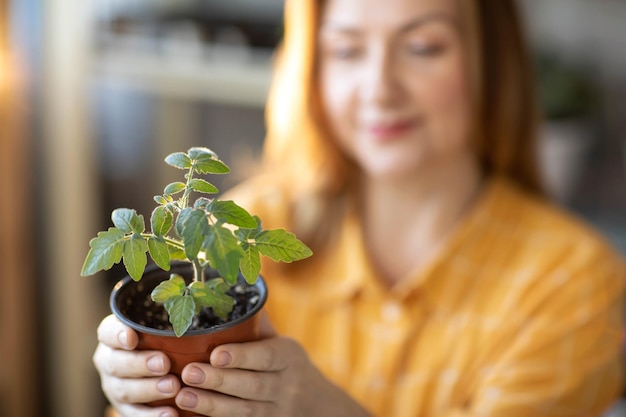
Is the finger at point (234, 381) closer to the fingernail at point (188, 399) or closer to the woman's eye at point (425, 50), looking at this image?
the fingernail at point (188, 399)

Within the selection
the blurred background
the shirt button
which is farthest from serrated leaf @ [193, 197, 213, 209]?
the blurred background

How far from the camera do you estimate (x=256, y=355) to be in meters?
0.66

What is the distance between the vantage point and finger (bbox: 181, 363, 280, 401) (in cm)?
63

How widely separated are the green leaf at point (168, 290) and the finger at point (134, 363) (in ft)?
0.17

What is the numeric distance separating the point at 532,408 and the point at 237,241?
68 centimetres

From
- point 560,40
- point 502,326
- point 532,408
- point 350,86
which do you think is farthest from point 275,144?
point 560,40

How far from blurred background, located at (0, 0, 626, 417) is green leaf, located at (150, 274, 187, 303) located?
1394 mm

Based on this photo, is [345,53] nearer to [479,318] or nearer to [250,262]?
[479,318]

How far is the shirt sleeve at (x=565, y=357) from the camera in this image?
3.65 ft

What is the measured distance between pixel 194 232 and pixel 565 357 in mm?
772

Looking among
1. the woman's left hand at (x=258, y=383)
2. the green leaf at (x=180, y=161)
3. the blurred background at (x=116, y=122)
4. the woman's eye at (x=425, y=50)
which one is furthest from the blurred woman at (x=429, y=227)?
the blurred background at (x=116, y=122)

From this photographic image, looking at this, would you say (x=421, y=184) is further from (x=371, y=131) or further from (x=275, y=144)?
(x=275, y=144)

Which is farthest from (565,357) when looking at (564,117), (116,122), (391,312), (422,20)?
(116,122)

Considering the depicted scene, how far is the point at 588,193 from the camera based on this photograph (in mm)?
2455
